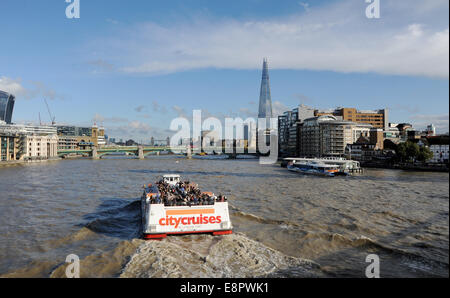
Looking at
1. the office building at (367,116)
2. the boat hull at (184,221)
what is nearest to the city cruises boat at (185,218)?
the boat hull at (184,221)

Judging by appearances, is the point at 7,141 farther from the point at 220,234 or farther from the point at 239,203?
the point at 220,234

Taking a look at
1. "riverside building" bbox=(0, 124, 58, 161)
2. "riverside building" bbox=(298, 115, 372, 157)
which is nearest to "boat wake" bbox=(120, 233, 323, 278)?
"riverside building" bbox=(298, 115, 372, 157)

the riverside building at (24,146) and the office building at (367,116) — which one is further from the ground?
the office building at (367,116)

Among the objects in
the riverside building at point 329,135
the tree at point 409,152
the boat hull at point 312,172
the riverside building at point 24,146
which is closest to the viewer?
the boat hull at point 312,172

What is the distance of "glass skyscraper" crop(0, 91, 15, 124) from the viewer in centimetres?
17100

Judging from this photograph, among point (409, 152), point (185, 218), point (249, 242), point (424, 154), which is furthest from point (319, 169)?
point (185, 218)

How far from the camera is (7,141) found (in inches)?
3688

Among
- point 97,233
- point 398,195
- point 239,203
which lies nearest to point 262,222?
point 239,203

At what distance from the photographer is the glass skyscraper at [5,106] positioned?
171000 mm

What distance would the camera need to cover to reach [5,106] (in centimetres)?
17188

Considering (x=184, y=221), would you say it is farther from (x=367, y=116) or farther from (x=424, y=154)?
(x=367, y=116)

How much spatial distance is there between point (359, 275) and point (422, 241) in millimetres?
6388

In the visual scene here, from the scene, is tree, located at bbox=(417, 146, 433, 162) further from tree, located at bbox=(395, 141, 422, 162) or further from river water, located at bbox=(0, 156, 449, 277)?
river water, located at bbox=(0, 156, 449, 277)

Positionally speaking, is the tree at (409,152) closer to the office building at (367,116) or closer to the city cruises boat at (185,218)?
the office building at (367,116)
